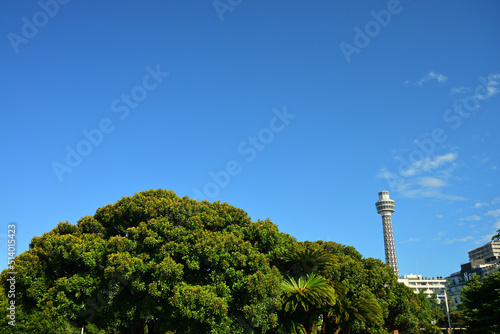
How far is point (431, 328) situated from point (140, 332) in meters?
31.2

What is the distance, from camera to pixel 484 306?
33.3 m

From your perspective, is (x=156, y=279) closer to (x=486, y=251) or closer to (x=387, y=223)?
(x=387, y=223)

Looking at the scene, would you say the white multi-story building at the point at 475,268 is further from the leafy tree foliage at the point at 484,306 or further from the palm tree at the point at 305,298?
the palm tree at the point at 305,298

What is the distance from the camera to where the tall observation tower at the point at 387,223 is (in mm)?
143875

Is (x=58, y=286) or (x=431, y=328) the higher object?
(x=58, y=286)

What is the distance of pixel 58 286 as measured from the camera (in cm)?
2094

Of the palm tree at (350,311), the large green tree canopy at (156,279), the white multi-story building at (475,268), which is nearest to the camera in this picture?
the large green tree canopy at (156,279)

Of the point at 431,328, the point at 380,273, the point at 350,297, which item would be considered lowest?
the point at 431,328

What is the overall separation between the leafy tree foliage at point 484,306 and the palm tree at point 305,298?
17.2 meters

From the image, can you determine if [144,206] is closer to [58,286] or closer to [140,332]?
[58,286]

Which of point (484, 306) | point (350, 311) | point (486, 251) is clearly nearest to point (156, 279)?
point (350, 311)

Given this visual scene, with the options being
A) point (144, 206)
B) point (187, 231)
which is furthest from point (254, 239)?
point (144, 206)

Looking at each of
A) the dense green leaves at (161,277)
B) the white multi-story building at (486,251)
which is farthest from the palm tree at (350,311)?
the white multi-story building at (486,251)

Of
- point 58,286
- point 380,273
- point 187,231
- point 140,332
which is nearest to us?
point 58,286
